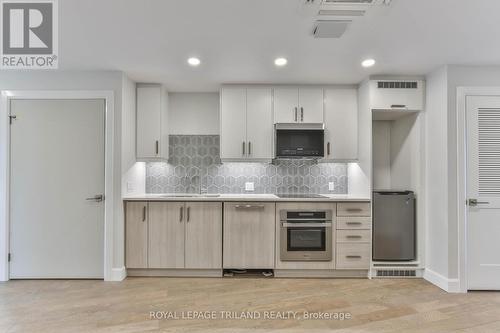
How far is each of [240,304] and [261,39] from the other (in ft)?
8.03

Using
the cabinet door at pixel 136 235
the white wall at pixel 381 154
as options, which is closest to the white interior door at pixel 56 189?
the cabinet door at pixel 136 235

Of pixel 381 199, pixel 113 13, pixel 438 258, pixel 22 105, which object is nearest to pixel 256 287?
pixel 381 199

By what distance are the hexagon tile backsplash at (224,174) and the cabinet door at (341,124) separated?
391mm

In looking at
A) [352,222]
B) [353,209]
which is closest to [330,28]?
[353,209]

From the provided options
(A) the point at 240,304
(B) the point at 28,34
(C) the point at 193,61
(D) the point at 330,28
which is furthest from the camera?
(C) the point at 193,61

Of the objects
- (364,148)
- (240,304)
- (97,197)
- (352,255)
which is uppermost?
(364,148)

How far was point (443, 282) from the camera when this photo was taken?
3.12 meters

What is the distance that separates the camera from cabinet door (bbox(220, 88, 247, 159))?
3822 millimetres

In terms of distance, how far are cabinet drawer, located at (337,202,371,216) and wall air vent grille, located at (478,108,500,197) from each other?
116 centimetres

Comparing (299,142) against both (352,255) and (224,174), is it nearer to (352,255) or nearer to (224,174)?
(224,174)

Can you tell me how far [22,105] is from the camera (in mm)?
3344

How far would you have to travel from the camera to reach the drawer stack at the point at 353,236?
347 centimetres

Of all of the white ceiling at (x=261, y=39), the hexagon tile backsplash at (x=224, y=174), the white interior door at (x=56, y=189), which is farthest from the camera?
the hexagon tile backsplash at (x=224, y=174)

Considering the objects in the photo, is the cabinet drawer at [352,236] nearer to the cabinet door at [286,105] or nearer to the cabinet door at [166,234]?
the cabinet door at [286,105]
